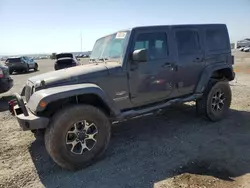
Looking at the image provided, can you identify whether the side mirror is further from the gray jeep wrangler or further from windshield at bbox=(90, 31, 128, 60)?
windshield at bbox=(90, 31, 128, 60)

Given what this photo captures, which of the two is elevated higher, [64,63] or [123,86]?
[123,86]

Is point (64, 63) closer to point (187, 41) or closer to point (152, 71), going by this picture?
point (187, 41)

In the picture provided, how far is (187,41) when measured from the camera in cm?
558

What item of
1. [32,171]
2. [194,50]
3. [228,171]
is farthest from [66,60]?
[228,171]

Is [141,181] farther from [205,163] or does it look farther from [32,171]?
[32,171]

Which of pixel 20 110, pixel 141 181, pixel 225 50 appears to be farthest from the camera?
pixel 225 50

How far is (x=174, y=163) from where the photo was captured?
4137mm

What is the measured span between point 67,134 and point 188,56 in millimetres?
3013

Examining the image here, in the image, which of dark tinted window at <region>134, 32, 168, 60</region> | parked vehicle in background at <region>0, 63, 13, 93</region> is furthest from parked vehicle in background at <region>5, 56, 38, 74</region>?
dark tinted window at <region>134, 32, 168, 60</region>

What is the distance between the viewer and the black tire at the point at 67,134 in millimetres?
3812

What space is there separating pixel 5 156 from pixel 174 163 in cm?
289

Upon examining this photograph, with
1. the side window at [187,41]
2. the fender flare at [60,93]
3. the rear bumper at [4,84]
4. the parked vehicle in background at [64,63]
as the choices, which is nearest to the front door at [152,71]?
the side window at [187,41]

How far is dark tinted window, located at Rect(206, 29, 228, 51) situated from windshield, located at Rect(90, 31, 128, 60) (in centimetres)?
215

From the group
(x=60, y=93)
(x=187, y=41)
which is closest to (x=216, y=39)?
(x=187, y=41)
